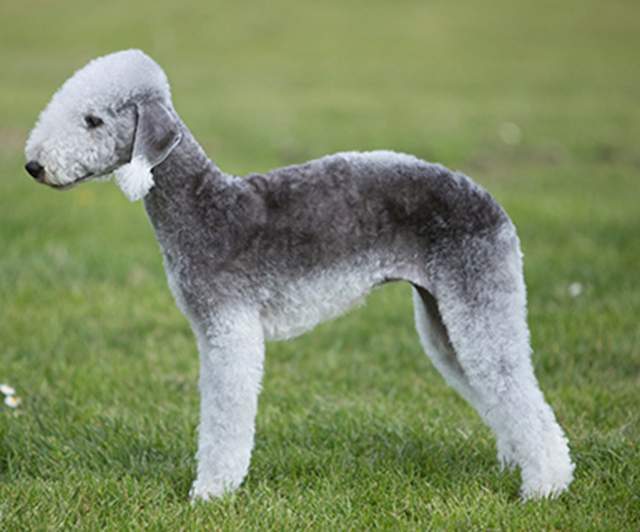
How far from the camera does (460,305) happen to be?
3.88 m

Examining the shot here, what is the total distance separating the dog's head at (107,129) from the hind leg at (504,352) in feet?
4.44

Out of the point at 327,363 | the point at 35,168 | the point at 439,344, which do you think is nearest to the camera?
the point at 35,168

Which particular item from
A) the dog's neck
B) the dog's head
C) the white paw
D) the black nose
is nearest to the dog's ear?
the dog's head

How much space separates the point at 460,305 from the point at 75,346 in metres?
3.27

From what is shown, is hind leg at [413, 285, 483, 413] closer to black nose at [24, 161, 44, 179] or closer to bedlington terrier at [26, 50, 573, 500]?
bedlington terrier at [26, 50, 573, 500]

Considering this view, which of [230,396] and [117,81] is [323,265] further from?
[117,81]

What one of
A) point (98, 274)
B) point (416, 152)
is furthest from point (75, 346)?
point (416, 152)

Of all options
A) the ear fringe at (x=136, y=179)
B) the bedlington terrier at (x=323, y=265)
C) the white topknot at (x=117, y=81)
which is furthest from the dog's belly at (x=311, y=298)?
the white topknot at (x=117, y=81)

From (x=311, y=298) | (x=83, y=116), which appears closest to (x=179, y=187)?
(x=83, y=116)

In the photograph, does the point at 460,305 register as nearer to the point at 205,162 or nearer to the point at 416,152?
the point at 205,162

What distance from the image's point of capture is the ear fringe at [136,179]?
3.58 m

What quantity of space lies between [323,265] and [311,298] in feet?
0.51

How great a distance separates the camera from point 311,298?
3916mm

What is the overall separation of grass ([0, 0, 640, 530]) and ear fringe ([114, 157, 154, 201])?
131cm
